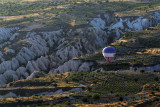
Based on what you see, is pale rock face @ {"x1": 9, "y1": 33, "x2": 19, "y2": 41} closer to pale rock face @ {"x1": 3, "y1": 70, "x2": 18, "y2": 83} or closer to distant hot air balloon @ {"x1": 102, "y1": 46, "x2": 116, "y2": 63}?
pale rock face @ {"x1": 3, "y1": 70, "x2": 18, "y2": 83}

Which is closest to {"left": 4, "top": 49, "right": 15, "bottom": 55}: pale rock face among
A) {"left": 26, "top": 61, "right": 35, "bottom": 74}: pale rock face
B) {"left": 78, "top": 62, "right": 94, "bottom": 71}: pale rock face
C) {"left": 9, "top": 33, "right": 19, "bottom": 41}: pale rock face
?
{"left": 26, "top": 61, "right": 35, "bottom": 74}: pale rock face

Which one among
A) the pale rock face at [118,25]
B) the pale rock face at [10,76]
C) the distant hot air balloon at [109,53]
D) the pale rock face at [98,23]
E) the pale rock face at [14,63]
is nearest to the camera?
the distant hot air balloon at [109,53]

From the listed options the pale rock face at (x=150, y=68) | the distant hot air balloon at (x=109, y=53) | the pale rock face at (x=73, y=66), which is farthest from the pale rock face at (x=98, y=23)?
the pale rock face at (x=150, y=68)

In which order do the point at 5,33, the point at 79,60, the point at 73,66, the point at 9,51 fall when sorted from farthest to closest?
the point at 5,33, the point at 9,51, the point at 79,60, the point at 73,66

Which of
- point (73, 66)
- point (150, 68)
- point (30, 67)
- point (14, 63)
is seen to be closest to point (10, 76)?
point (30, 67)

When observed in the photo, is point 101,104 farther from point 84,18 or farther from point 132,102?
point 84,18

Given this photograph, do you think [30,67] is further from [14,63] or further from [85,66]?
[85,66]

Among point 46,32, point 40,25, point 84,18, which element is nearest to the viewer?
point 46,32

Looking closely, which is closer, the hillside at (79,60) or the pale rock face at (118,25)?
the hillside at (79,60)

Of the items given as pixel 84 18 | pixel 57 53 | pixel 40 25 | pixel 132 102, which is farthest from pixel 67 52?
pixel 132 102

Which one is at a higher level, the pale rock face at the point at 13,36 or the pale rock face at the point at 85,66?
the pale rock face at the point at 13,36

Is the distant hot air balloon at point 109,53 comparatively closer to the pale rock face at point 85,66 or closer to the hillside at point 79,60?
the hillside at point 79,60
